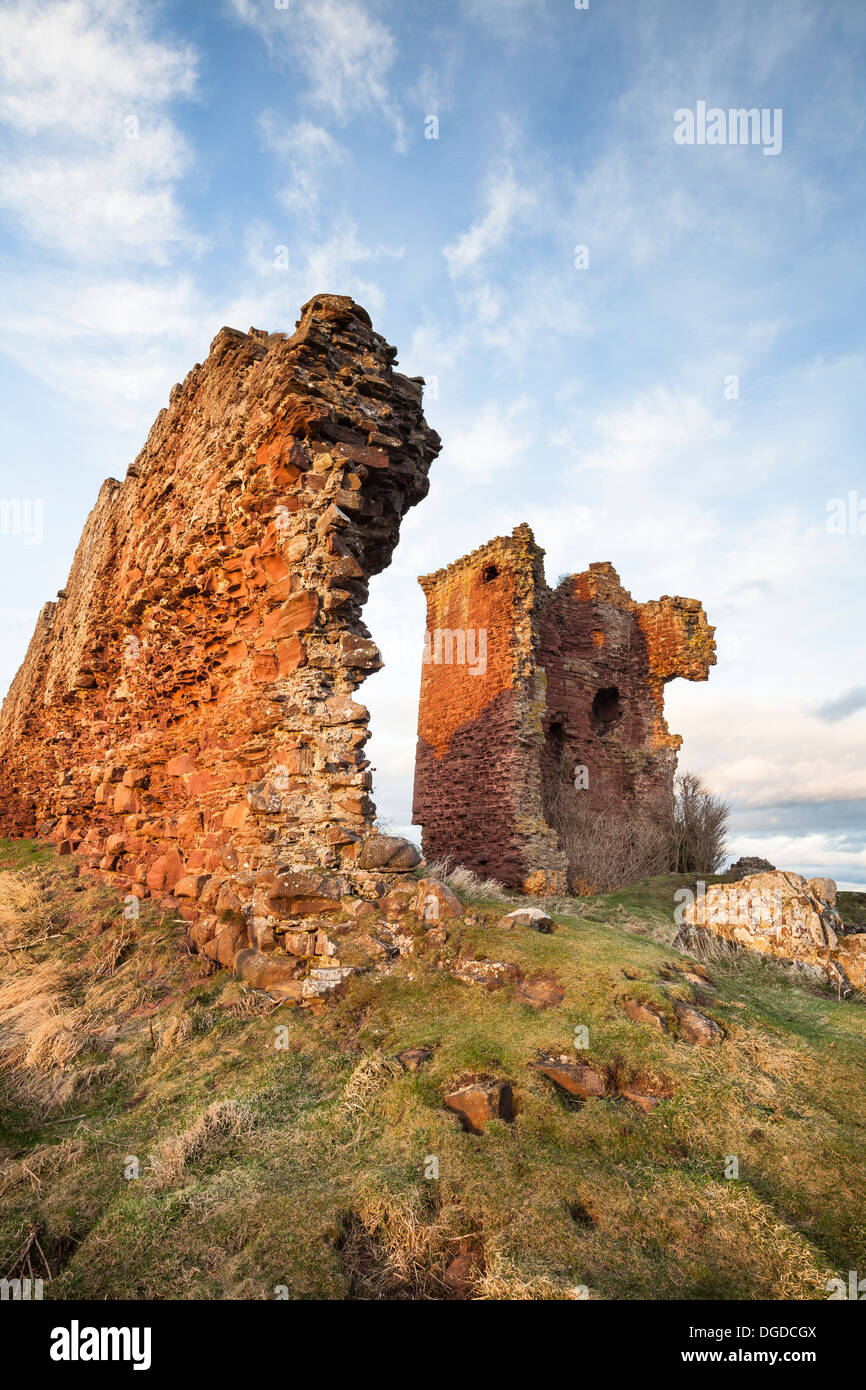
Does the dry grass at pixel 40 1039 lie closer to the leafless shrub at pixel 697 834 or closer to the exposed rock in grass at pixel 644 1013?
the exposed rock in grass at pixel 644 1013

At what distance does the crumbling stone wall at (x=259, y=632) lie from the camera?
5055mm

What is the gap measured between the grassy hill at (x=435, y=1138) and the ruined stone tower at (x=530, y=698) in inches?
359

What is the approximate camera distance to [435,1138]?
8.86 feet

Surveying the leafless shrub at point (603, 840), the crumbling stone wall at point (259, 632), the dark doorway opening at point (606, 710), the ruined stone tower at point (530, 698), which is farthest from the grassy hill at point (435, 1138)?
the dark doorway opening at point (606, 710)

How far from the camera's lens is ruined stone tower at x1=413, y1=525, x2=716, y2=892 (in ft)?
45.4

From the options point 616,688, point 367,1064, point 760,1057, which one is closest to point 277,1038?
point 367,1064

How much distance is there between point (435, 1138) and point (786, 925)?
15.9 feet

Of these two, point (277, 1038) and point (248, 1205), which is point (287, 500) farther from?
point (248, 1205)

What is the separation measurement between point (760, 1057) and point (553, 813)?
1242 centimetres

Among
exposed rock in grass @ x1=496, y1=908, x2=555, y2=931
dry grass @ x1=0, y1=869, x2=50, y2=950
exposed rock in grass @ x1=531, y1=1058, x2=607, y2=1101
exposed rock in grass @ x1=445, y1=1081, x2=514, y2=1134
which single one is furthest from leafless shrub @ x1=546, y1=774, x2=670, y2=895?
exposed rock in grass @ x1=445, y1=1081, x2=514, y2=1134

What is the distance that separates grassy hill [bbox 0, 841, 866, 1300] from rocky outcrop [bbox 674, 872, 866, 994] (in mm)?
1330

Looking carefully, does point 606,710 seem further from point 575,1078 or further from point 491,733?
point 575,1078

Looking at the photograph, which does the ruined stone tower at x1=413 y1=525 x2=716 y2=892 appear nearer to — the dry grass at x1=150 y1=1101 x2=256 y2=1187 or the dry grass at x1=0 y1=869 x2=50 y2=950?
the dry grass at x1=0 y1=869 x2=50 y2=950

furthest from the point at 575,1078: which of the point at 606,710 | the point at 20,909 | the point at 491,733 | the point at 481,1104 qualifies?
the point at 606,710
